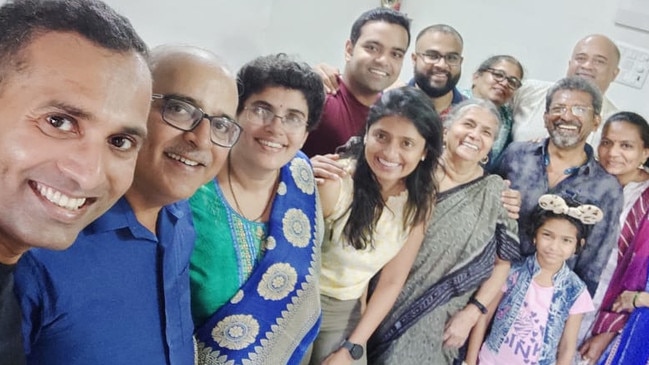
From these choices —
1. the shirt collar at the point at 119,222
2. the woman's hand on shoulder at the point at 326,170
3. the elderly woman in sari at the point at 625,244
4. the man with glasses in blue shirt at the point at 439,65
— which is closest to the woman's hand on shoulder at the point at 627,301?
the elderly woman in sari at the point at 625,244

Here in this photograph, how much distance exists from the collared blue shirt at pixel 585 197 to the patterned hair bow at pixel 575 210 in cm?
8

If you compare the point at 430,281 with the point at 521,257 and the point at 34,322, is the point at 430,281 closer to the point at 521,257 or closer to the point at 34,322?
the point at 521,257

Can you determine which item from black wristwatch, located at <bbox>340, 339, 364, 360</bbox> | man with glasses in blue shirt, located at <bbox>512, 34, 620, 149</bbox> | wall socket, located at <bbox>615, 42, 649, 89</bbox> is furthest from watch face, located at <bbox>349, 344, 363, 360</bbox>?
wall socket, located at <bbox>615, 42, 649, 89</bbox>

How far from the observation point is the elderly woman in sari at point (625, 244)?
168 cm

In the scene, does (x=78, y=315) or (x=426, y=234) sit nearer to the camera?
(x=78, y=315)

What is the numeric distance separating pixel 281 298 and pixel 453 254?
61 centimetres

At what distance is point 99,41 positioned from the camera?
19.8 inches

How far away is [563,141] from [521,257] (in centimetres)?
43

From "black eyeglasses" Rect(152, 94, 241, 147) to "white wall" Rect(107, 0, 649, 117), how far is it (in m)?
1.65

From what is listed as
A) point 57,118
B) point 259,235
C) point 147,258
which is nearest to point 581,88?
point 259,235

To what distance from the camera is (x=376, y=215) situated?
1323 millimetres

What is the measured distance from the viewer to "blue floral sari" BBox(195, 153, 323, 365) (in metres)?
0.97

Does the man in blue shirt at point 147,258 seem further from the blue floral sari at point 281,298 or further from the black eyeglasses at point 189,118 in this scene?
the blue floral sari at point 281,298

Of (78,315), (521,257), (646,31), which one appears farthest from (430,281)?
(646,31)
